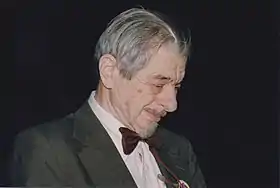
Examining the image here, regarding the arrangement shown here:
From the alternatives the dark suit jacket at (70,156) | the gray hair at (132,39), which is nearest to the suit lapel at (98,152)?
the dark suit jacket at (70,156)

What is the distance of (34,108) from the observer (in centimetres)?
117

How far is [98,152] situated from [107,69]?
0.16 m

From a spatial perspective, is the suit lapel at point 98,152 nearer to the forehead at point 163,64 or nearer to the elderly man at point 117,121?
the elderly man at point 117,121

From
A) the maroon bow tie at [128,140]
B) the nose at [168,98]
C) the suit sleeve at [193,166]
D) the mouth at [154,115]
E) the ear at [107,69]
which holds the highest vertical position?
the ear at [107,69]

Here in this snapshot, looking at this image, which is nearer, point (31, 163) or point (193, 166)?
point (31, 163)

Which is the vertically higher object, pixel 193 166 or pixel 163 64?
pixel 163 64

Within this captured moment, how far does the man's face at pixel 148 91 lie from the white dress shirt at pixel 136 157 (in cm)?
2

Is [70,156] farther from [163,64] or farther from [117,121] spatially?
[163,64]

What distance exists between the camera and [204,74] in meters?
1.26

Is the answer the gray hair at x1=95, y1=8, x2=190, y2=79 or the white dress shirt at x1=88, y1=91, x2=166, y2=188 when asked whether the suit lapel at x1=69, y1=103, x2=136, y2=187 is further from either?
the gray hair at x1=95, y1=8, x2=190, y2=79

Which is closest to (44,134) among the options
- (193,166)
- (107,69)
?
(107,69)

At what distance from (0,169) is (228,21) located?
55cm

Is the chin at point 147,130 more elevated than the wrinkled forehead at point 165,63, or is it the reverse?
the wrinkled forehead at point 165,63

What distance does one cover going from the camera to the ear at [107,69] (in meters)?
1.17
